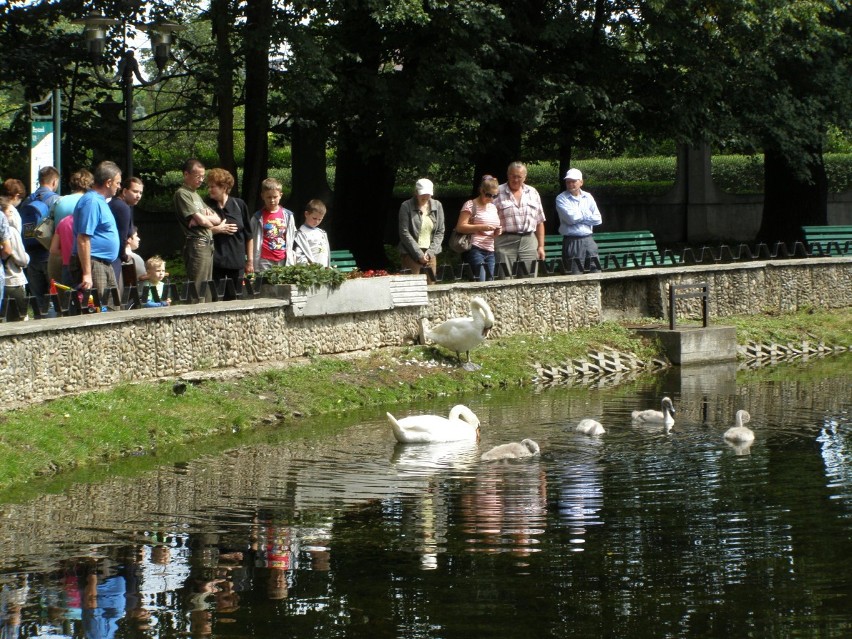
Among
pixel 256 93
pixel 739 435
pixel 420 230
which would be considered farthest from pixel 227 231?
pixel 256 93

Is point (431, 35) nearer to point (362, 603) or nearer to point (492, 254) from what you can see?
point (492, 254)

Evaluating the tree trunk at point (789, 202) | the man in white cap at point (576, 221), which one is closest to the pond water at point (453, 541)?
the man in white cap at point (576, 221)

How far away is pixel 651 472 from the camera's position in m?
10.5

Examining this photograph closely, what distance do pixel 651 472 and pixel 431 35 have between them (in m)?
11.8

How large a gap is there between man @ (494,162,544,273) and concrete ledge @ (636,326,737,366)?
5.67 feet

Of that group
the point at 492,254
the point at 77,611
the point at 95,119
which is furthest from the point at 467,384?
the point at 95,119

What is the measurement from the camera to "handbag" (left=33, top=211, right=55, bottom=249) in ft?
45.3

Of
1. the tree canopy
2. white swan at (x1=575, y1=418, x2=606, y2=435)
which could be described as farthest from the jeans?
white swan at (x1=575, y1=418, x2=606, y2=435)

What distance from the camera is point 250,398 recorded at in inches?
524

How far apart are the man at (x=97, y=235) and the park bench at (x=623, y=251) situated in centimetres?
703

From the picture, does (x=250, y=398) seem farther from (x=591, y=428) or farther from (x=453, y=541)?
(x=453, y=541)

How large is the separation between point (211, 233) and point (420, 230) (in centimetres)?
280

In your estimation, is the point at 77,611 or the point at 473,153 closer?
the point at 77,611

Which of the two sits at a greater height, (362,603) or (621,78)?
(621,78)
